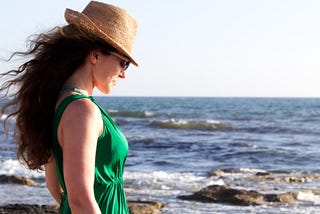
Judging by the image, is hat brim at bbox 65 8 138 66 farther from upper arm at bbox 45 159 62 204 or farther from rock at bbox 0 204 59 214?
rock at bbox 0 204 59 214

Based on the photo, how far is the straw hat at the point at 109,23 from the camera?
2471 mm

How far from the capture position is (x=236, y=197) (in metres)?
10.2

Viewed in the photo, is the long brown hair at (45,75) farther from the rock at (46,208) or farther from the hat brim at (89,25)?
the rock at (46,208)

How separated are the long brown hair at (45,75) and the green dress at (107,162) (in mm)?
103

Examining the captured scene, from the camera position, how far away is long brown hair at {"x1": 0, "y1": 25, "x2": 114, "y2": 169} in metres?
2.49

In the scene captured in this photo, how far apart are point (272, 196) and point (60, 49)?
841 centimetres

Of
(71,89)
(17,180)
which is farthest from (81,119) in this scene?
(17,180)

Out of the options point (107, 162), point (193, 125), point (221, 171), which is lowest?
point (193, 125)

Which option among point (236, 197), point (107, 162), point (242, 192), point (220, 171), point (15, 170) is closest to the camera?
point (107, 162)

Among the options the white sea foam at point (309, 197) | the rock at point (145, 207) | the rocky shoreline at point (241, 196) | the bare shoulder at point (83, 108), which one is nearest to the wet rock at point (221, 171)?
the rocky shoreline at point (241, 196)

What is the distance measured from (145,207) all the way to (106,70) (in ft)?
22.4

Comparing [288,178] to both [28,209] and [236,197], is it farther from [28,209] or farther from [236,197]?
[28,209]

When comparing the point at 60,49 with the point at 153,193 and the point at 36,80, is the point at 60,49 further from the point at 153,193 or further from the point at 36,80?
the point at 153,193

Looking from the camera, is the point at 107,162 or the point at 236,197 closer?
the point at 107,162
